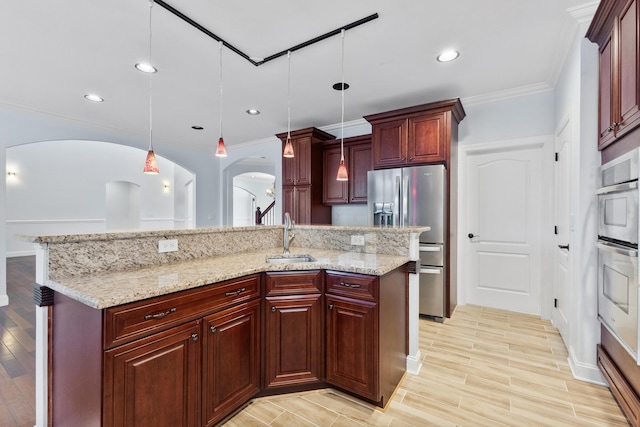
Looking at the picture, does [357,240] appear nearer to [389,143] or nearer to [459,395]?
[459,395]

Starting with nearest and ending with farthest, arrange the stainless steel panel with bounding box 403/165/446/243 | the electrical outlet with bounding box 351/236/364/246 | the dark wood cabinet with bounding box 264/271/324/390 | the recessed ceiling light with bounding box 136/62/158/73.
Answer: the dark wood cabinet with bounding box 264/271/324/390
the electrical outlet with bounding box 351/236/364/246
the recessed ceiling light with bounding box 136/62/158/73
the stainless steel panel with bounding box 403/165/446/243

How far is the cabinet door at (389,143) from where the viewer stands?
357 cm

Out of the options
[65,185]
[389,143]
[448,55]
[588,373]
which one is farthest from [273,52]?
[65,185]

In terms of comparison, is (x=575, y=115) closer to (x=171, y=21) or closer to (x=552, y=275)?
(x=552, y=275)

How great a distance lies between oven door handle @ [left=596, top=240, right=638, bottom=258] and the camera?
1.52m

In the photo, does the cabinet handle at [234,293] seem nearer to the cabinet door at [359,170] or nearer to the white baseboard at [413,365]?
the white baseboard at [413,365]

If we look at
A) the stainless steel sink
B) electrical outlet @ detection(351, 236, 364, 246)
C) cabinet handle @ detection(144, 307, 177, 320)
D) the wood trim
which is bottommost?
the wood trim

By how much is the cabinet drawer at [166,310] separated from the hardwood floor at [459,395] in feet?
2.54

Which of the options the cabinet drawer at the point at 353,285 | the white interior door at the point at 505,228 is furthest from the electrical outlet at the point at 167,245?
the white interior door at the point at 505,228

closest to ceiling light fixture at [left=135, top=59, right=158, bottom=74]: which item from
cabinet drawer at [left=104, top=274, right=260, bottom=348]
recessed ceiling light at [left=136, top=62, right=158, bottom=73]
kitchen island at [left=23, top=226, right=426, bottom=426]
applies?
recessed ceiling light at [left=136, top=62, right=158, bottom=73]

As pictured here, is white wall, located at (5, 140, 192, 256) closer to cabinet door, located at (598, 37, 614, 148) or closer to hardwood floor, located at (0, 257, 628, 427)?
hardwood floor, located at (0, 257, 628, 427)

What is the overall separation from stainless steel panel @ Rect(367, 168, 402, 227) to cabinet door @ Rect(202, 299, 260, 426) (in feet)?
7.01

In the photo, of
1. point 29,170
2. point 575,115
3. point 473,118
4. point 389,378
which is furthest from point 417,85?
point 29,170

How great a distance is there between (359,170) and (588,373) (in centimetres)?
320
